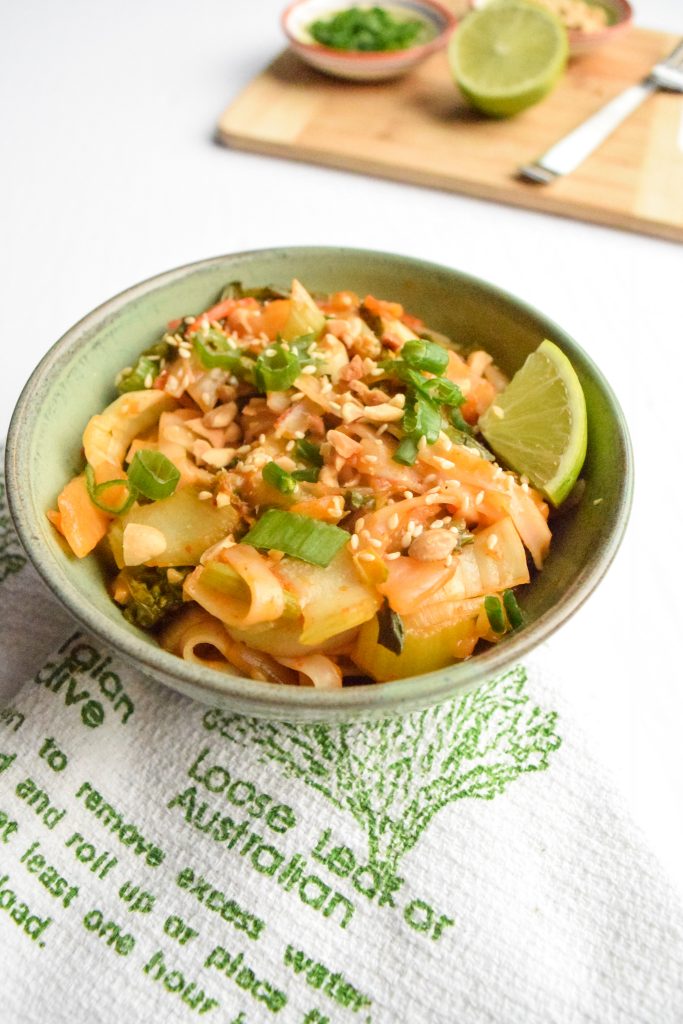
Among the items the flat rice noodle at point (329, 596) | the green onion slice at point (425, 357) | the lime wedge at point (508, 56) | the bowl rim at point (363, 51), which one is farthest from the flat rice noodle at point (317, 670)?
the bowl rim at point (363, 51)

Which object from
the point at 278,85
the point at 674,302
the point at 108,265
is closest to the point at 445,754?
the point at 674,302

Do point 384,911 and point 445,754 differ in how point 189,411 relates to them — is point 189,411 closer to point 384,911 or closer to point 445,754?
point 445,754

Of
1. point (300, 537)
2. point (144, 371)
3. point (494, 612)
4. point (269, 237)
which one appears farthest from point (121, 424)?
point (269, 237)

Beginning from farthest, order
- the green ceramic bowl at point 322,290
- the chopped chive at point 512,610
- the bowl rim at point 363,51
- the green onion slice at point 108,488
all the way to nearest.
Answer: the bowl rim at point 363,51, the green onion slice at point 108,488, the chopped chive at point 512,610, the green ceramic bowl at point 322,290

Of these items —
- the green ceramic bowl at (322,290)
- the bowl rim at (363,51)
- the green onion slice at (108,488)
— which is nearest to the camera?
the green ceramic bowl at (322,290)

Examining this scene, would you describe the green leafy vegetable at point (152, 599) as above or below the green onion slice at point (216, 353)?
below

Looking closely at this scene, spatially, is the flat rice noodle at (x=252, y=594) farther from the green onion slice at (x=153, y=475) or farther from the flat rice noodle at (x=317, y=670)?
the green onion slice at (x=153, y=475)

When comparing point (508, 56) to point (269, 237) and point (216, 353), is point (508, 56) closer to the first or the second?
point (269, 237)
